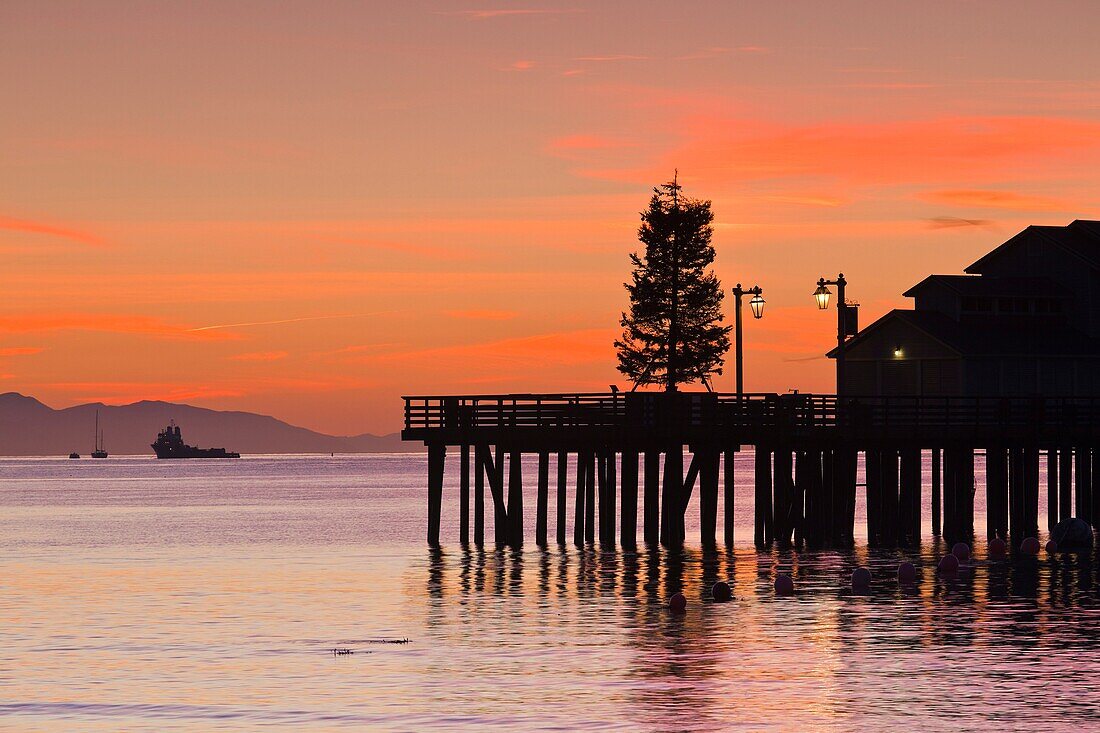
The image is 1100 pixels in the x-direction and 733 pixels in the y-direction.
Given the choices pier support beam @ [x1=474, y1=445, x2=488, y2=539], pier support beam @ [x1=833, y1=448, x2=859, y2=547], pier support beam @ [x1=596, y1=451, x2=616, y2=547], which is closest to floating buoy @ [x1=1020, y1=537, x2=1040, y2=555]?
pier support beam @ [x1=833, y1=448, x2=859, y2=547]

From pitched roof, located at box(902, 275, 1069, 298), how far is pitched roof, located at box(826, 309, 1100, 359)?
1.25 metres

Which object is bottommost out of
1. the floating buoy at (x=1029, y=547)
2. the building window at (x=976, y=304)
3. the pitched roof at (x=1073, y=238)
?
the floating buoy at (x=1029, y=547)

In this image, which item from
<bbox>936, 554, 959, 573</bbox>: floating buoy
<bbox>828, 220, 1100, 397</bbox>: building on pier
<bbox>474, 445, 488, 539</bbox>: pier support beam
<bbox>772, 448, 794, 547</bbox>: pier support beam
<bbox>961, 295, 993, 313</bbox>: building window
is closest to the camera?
<bbox>936, 554, 959, 573</bbox>: floating buoy

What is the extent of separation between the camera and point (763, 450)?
5688 cm

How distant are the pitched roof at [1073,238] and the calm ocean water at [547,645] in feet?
52.2

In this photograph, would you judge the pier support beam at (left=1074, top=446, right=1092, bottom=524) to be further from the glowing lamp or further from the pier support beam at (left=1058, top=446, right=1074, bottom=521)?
A: the glowing lamp

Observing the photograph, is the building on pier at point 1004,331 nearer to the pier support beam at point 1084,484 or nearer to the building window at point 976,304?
the building window at point 976,304

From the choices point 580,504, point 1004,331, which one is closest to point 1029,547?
point 1004,331

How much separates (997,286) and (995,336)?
3653mm

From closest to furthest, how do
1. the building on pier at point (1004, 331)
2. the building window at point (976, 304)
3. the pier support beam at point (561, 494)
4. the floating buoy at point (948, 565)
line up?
the floating buoy at point (948, 565) < the pier support beam at point (561, 494) < the building on pier at point (1004, 331) < the building window at point (976, 304)

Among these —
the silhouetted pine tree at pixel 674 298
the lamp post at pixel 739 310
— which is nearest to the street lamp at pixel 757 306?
the lamp post at pixel 739 310

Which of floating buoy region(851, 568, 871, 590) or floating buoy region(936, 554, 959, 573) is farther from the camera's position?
floating buoy region(936, 554, 959, 573)

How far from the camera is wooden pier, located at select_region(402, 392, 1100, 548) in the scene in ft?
183

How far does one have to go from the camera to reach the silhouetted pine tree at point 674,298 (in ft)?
293
